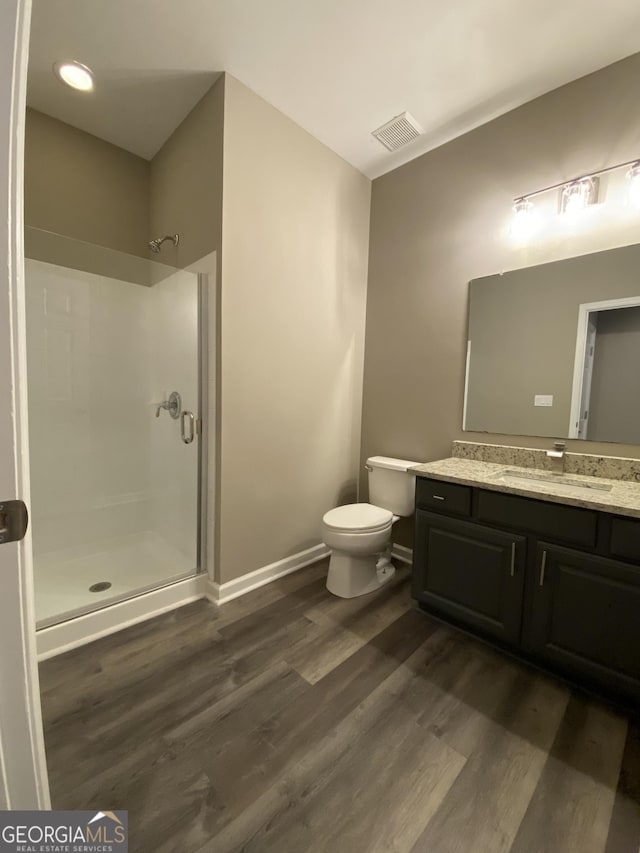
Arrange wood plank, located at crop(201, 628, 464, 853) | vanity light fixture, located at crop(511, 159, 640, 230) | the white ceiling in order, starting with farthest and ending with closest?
vanity light fixture, located at crop(511, 159, 640, 230), the white ceiling, wood plank, located at crop(201, 628, 464, 853)

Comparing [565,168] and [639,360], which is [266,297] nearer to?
[565,168]

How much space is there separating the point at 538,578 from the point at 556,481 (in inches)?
19.1

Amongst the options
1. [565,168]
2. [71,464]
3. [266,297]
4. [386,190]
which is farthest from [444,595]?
[386,190]

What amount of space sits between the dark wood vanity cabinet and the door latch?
1612mm

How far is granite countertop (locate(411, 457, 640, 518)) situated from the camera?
4.20 ft

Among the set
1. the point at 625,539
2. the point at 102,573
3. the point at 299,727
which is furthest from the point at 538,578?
the point at 102,573

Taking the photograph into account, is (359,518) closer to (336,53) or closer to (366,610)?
(366,610)

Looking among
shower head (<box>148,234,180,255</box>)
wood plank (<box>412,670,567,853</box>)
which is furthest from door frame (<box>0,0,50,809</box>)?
shower head (<box>148,234,180,255</box>)

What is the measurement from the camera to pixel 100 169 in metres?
2.40

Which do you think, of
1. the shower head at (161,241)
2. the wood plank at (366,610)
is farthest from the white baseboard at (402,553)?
the shower head at (161,241)

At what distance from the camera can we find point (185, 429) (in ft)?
6.87

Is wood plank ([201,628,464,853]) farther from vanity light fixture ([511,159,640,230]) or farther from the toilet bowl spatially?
vanity light fixture ([511,159,640,230])

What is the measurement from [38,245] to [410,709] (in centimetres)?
284

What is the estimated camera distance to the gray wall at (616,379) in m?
1.61
